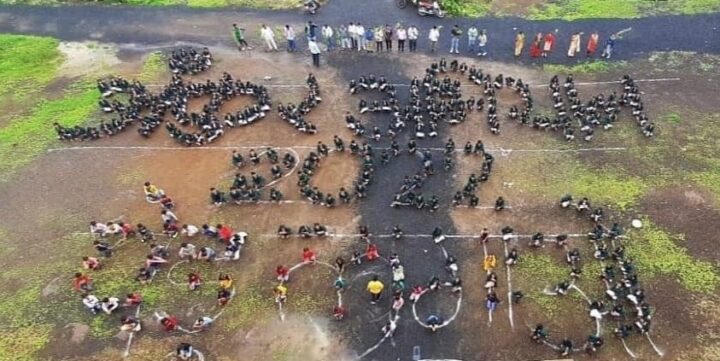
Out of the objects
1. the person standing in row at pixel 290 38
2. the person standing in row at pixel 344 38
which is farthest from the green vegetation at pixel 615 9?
the person standing in row at pixel 290 38

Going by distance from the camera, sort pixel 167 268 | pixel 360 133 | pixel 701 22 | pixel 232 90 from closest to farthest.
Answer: pixel 167 268 → pixel 360 133 → pixel 232 90 → pixel 701 22

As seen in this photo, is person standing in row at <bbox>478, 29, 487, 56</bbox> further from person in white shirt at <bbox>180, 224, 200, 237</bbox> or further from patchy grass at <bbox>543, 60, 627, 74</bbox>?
person in white shirt at <bbox>180, 224, 200, 237</bbox>

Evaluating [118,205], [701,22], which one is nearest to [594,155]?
[701,22]

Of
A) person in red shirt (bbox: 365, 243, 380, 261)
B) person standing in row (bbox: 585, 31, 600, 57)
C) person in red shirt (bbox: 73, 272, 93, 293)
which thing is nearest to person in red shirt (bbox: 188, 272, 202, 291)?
person in red shirt (bbox: 73, 272, 93, 293)

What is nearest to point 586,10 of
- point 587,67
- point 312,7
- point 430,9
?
point 587,67

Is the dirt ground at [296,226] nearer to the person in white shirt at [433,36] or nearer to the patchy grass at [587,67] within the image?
the patchy grass at [587,67]

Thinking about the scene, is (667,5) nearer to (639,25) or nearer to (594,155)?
(639,25)
